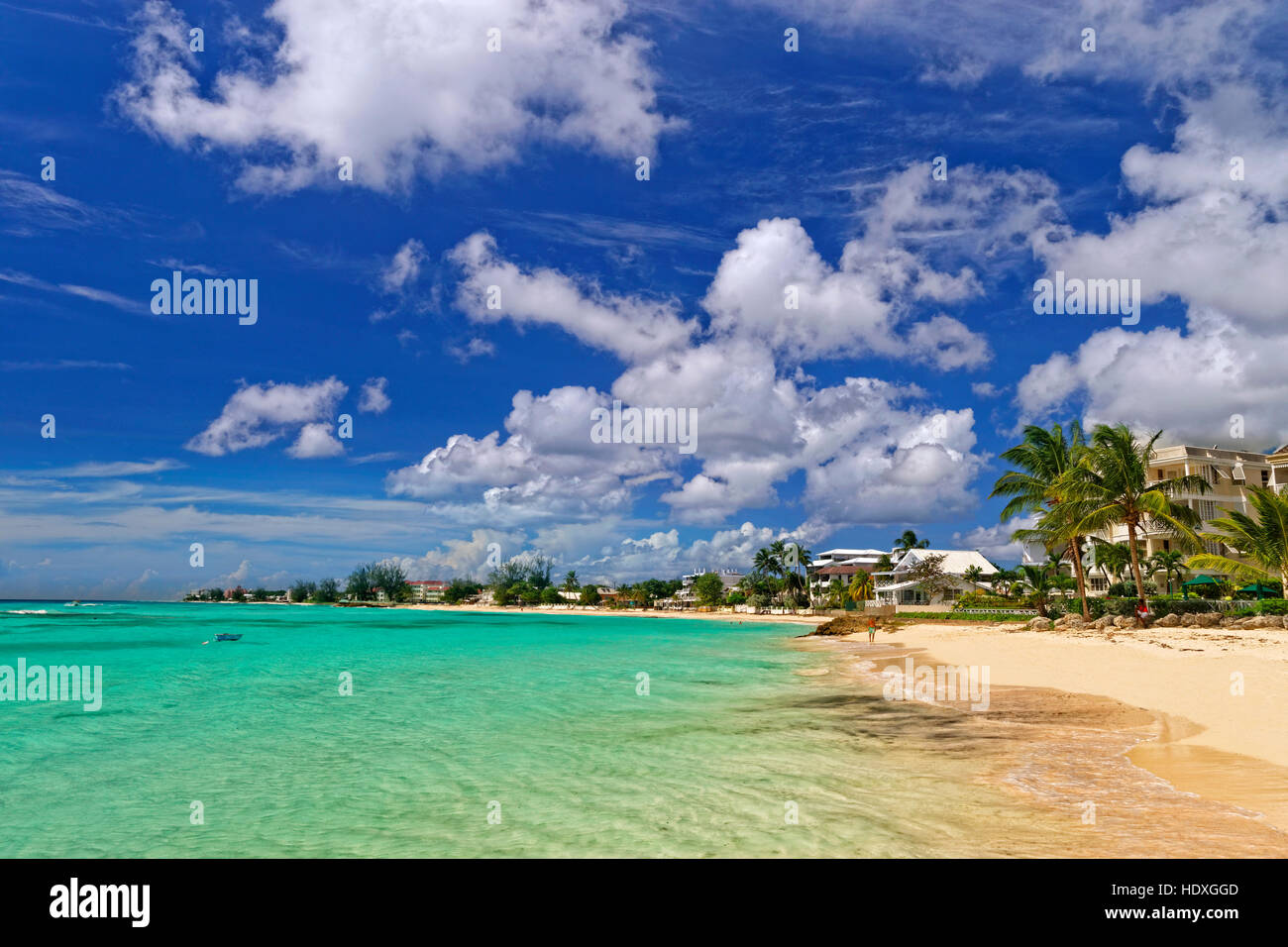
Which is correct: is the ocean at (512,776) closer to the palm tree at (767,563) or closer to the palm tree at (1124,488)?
the palm tree at (1124,488)

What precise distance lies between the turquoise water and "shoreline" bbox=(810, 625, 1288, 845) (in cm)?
252

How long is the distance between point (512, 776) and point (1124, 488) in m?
33.2

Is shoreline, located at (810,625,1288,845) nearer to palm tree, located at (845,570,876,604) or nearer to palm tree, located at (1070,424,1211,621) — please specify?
palm tree, located at (1070,424,1211,621)

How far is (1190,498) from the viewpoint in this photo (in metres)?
52.9

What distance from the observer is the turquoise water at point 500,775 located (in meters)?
8.10

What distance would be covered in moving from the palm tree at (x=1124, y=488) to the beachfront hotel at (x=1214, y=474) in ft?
73.0

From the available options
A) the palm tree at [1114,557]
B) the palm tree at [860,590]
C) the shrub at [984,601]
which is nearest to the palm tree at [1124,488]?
the palm tree at [1114,557]

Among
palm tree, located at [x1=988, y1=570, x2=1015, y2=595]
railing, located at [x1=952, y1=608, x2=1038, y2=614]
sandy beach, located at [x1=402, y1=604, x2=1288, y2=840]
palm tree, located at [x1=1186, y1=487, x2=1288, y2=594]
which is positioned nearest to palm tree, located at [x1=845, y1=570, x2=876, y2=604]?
palm tree, located at [x1=988, y1=570, x2=1015, y2=595]

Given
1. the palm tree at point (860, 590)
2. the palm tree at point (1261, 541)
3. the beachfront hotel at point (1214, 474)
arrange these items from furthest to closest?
the palm tree at point (860, 590) → the beachfront hotel at point (1214, 474) → the palm tree at point (1261, 541)

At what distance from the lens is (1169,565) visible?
1858 inches

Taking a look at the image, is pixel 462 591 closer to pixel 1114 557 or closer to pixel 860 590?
pixel 860 590

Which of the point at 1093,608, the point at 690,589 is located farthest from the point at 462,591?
the point at 1093,608
